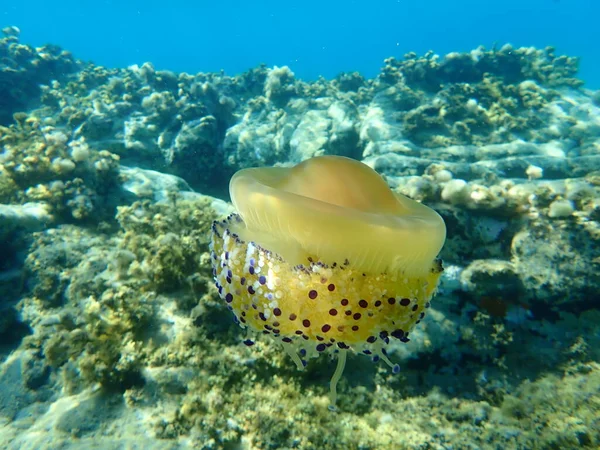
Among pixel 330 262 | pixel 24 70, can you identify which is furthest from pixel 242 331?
pixel 24 70

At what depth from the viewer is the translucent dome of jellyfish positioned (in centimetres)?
181

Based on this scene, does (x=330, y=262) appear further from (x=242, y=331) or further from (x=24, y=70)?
(x=24, y=70)

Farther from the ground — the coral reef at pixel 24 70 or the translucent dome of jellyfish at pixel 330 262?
the coral reef at pixel 24 70

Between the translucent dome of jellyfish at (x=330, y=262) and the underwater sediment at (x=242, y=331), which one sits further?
the underwater sediment at (x=242, y=331)

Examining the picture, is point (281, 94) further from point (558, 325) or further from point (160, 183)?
point (558, 325)

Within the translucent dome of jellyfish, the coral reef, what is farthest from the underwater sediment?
the coral reef

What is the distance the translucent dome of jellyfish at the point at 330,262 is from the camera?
1.81 metres

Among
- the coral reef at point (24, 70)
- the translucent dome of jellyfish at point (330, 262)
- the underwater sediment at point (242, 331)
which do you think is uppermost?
the coral reef at point (24, 70)

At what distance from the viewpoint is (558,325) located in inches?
164

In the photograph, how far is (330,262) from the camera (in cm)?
191

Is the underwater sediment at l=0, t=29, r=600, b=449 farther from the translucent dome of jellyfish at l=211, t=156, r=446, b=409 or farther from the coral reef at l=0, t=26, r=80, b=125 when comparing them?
the coral reef at l=0, t=26, r=80, b=125

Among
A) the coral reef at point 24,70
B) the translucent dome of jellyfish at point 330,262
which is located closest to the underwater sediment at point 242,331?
the translucent dome of jellyfish at point 330,262

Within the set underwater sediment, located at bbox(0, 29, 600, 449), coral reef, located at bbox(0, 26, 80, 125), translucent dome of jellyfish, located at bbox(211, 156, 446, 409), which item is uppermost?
coral reef, located at bbox(0, 26, 80, 125)

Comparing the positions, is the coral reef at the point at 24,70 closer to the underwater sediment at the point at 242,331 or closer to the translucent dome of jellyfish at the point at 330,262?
the underwater sediment at the point at 242,331
